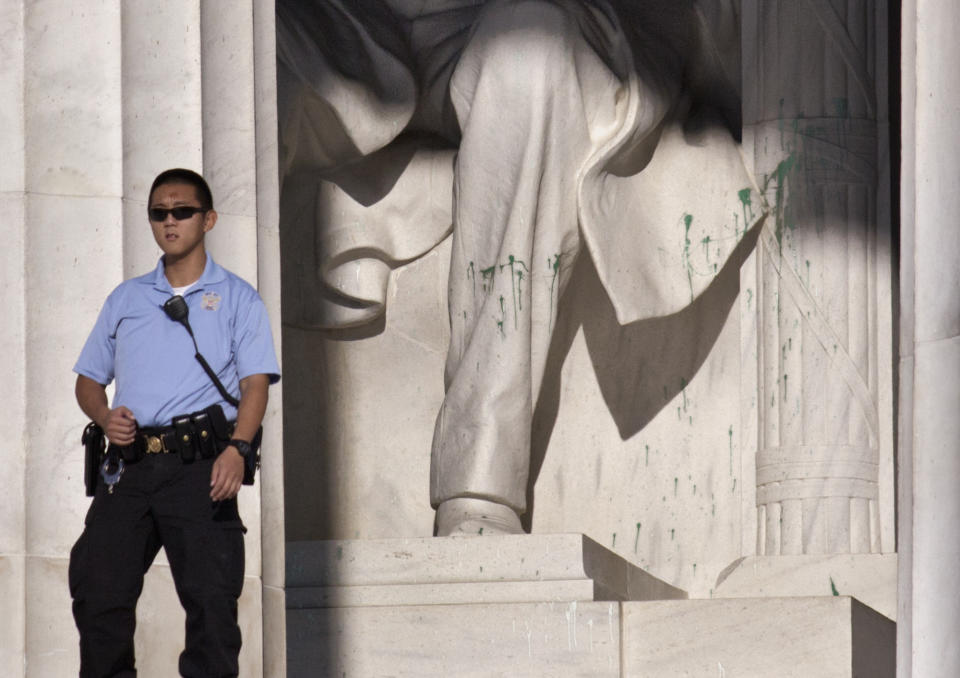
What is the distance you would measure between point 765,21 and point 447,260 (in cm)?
129

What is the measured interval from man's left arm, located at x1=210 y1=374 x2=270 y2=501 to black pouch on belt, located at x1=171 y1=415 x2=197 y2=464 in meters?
0.06

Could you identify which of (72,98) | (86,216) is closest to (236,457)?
(86,216)

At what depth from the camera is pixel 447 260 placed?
8852mm

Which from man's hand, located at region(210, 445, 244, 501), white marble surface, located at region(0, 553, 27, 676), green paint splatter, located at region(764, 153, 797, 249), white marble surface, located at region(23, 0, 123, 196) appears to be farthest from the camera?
green paint splatter, located at region(764, 153, 797, 249)

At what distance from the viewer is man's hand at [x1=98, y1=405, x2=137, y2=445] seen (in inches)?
229

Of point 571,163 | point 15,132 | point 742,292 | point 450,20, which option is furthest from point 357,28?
point 15,132

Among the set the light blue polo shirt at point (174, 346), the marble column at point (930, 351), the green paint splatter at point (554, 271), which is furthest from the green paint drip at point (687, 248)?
the light blue polo shirt at point (174, 346)

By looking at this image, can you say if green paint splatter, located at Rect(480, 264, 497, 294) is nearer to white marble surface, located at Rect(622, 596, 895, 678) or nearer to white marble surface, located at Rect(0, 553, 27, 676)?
white marble surface, located at Rect(622, 596, 895, 678)

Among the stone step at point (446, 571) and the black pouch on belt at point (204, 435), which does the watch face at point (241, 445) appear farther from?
the stone step at point (446, 571)

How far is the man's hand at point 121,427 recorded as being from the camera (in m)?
5.81

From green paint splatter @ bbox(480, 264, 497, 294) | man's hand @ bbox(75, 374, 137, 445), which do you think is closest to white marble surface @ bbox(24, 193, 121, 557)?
man's hand @ bbox(75, 374, 137, 445)

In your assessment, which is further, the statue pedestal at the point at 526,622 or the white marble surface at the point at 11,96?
the statue pedestal at the point at 526,622

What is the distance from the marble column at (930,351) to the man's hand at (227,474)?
1.53 meters

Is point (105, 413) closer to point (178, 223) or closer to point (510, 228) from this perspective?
point (178, 223)
